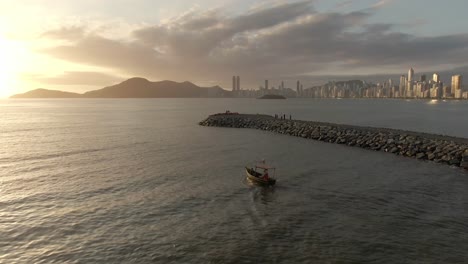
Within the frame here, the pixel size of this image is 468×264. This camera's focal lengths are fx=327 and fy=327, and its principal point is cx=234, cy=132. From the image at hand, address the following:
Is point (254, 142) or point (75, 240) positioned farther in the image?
point (254, 142)

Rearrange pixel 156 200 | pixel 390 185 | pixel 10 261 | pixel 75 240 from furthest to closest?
pixel 390 185
pixel 156 200
pixel 75 240
pixel 10 261

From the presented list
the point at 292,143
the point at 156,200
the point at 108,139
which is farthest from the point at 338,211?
the point at 108,139

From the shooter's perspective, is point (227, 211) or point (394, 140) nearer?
point (227, 211)

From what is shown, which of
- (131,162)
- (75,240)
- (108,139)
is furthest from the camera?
(108,139)

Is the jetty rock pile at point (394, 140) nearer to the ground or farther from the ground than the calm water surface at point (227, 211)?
farther from the ground

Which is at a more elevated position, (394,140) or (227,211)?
(394,140)

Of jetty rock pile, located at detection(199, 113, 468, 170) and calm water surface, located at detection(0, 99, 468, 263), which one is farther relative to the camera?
jetty rock pile, located at detection(199, 113, 468, 170)

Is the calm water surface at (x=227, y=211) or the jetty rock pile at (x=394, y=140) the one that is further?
the jetty rock pile at (x=394, y=140)

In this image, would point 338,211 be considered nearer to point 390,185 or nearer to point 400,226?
point 400,226

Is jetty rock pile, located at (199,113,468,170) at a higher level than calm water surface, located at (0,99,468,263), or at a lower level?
higher

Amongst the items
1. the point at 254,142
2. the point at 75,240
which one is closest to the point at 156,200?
the point at 75,240
